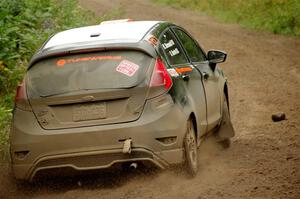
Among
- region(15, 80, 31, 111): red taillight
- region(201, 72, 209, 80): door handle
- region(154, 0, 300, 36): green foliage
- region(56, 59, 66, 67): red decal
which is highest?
region(56, 59, 66, 67): red decal

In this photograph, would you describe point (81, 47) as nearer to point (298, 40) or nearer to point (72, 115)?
point (72, 115)

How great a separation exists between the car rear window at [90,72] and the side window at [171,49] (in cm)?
57

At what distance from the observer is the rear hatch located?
6.28m

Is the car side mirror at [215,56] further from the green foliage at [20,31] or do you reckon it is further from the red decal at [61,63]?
the green foliage at [20,31]

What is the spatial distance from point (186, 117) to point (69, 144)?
1165mm

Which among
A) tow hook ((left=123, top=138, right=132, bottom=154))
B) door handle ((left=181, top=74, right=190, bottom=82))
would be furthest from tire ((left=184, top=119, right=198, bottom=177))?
tow hook ((left=123, top=138, right=132, bottom=154))

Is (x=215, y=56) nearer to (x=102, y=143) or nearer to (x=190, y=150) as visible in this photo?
(x=190, y=150)

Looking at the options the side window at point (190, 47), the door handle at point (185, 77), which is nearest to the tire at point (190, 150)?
the door handle at point (185, 77)

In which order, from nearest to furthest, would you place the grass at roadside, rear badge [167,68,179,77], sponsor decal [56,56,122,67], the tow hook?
the tow hook
sponsor decal [56,56,122,67]
rear badge [167,68,179,77]
the grass at roadside

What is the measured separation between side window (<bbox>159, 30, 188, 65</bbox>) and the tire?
2.41 feet

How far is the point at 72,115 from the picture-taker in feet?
20.8

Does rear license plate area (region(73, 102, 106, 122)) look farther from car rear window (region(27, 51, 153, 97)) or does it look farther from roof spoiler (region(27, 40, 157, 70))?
roof spoiler (region(27, 40, 157, 70))

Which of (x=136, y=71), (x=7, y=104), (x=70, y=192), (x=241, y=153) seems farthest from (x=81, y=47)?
(x=7, y=104)

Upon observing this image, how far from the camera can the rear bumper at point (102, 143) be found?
6227mm
